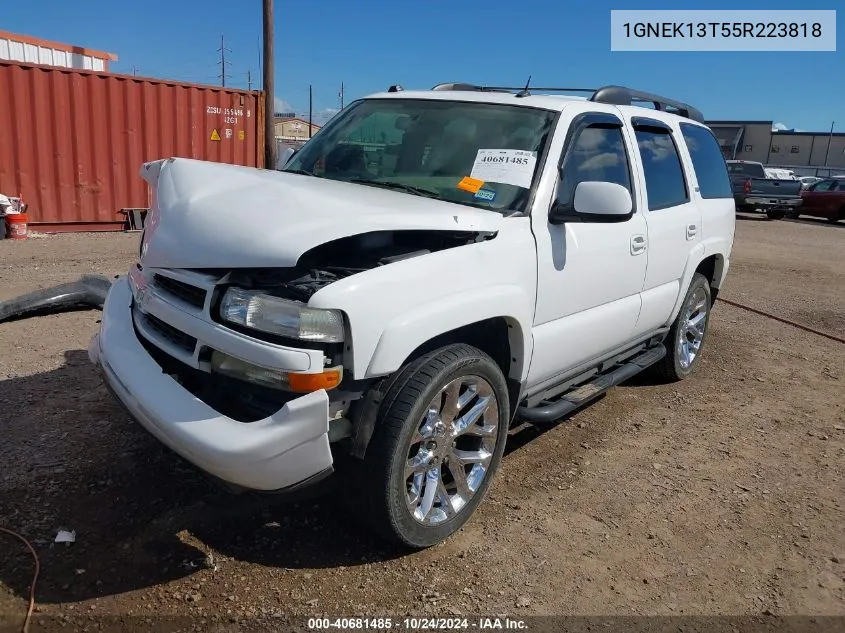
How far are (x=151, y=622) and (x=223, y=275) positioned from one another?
1.29 metres

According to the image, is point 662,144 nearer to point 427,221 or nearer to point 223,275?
point 427,221

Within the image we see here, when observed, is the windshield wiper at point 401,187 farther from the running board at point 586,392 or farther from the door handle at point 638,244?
the door handle at point 638,244

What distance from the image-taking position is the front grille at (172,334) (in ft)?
9.20

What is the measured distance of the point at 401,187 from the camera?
11.7 feet

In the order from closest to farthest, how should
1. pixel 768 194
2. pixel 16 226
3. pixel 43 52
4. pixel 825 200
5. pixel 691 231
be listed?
pixel 691 231 → pixel 16 226 → pixel 43 52 → pixel 768 194 → pixel 825 200

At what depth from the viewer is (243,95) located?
43.3 ft

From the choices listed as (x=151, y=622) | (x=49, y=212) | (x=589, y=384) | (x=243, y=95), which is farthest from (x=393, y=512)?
(x=243, y=95)

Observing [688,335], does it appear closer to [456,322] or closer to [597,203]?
[597,203]

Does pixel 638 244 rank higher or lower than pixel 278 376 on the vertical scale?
higher

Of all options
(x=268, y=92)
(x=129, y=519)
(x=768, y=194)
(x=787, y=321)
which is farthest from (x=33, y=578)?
(x=768, y=194)

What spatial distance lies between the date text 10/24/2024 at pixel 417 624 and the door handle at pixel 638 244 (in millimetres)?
2312

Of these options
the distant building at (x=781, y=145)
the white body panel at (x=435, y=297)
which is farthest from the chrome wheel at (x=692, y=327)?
the distant building at (x=781, y=145)

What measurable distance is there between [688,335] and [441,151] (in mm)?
3000

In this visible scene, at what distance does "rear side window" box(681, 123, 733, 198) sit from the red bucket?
9319 mm
